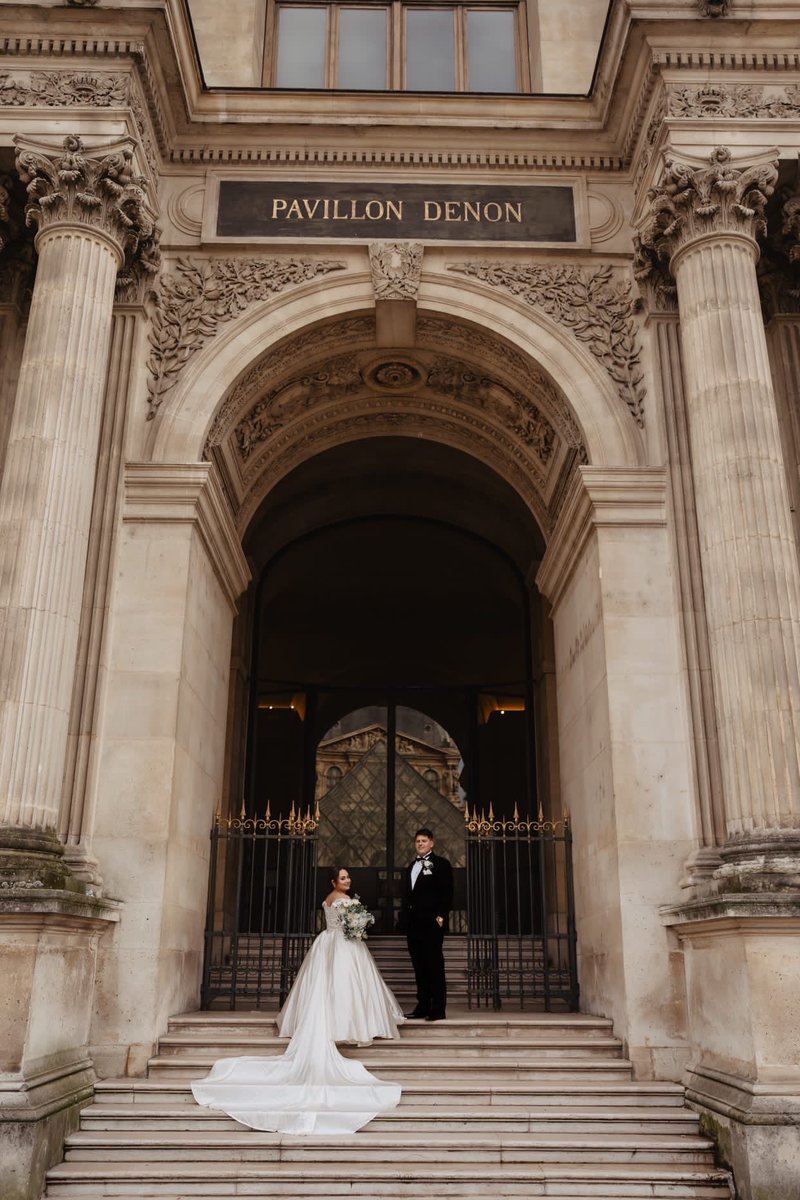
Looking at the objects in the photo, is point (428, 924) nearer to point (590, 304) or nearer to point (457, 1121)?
point (457, 1121)

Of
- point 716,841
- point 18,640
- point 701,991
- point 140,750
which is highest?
point 18,640

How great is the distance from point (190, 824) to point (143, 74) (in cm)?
817

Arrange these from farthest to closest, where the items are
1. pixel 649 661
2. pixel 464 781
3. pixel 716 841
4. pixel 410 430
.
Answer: pixel 464 781
pixel 410 430
pixel 649 661
pixel 716 841

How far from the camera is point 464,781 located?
19781mm

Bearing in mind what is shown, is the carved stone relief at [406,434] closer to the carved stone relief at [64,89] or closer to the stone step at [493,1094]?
the carved stone relief at [64,89]

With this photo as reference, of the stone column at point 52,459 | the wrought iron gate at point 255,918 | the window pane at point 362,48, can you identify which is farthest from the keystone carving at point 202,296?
the wrought iron gate at point 255,918

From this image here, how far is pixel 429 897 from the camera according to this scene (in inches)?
433

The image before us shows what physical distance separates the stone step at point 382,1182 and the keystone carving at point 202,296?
25.4 ft

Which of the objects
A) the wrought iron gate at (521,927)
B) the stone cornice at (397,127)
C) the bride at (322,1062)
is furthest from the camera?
the stone cornice at (397,127)

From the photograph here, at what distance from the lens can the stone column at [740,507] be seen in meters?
8.90

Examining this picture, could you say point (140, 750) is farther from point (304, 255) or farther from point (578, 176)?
point (578, 176)

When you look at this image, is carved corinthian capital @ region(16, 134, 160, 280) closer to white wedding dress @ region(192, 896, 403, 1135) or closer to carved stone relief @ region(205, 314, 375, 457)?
carved stone relief @ region(205, 314, 375, 457)

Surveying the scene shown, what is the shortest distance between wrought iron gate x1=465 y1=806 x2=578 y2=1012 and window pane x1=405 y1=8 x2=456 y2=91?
392 inches

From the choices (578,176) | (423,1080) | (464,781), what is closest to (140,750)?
(423,1080)
